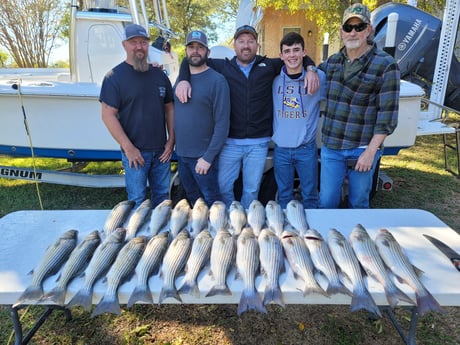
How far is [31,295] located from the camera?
1.72 meters

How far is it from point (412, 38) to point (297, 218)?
4.28 metres

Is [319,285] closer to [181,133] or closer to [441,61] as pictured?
Result: [181,133]

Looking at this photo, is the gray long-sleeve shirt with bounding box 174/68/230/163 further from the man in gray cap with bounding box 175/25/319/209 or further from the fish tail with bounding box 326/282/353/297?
the fish tail with bounding box 326/282/353/297

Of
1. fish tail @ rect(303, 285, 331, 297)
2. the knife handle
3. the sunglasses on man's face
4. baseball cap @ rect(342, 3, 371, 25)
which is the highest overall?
baseball cap @ rect(342, 3, 371, 25)

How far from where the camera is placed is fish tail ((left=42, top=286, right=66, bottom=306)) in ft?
5.59

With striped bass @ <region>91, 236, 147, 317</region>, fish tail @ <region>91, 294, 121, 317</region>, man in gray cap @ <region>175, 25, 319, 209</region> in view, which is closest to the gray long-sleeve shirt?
man in gray cap @ <region>175, 25, 319, 209</region>

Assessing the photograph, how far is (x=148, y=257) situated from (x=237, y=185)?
2.07 meters

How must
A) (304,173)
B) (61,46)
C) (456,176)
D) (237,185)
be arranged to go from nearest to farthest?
(304,173) < (237,185) < (456,176) < (61,46)

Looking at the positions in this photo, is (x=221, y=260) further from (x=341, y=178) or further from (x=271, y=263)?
(x=341, y=178)

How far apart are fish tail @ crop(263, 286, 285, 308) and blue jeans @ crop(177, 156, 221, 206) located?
5.06ft

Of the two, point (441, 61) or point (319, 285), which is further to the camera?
point (441, 61)

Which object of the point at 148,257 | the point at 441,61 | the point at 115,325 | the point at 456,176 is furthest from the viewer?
the point at 456,176

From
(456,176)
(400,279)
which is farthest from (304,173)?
(456,176)

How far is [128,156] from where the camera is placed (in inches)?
119
